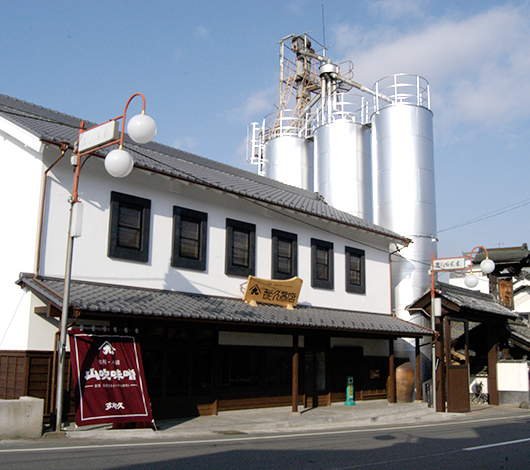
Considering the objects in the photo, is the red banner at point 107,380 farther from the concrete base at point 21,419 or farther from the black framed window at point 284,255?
the black framed window at point 284,255

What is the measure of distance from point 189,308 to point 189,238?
3.02 meters

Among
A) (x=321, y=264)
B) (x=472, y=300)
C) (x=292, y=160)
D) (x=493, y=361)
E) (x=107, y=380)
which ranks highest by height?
(x=292, y=160)

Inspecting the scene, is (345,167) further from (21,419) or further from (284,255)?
(21,419)

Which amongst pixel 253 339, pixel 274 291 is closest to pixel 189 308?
pixel 274 291

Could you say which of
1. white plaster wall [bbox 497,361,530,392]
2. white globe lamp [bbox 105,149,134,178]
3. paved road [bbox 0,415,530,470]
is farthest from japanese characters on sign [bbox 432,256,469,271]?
white globe lamp [bbox 105,149,134,178]

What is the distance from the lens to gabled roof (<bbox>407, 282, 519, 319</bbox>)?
20797 millimetres

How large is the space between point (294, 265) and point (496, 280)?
41.7 ft

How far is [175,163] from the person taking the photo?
18.8 metres

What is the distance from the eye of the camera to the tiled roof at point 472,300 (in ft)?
68.4

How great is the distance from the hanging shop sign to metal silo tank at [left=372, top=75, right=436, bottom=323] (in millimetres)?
7628

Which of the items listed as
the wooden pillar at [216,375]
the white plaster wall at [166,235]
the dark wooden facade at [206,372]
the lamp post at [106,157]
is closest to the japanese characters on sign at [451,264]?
the white plaster wall at [166,235]

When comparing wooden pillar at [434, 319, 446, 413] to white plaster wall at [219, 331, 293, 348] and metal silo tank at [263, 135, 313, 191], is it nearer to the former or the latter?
white plaster wall at [219, 331, 293, 348]

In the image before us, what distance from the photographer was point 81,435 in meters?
11.4

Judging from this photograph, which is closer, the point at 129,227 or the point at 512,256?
the point at 129,227
